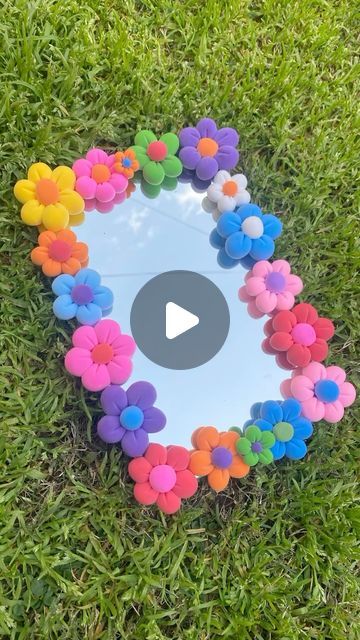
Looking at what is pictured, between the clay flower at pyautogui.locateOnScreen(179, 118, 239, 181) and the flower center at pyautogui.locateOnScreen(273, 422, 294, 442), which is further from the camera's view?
the clay flower at pyautogui.locateOnScreen(179, 118, 239, 181)

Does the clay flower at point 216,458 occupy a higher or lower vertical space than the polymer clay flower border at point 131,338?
lower

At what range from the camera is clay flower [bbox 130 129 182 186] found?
1441 millimetres

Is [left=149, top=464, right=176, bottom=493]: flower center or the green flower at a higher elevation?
the green flower

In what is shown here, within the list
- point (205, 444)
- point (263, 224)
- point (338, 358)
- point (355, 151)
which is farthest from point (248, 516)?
point (355, 151)

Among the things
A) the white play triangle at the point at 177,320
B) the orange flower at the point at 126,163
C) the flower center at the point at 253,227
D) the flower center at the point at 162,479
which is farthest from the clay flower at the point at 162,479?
the orange flower at the point at 126,163

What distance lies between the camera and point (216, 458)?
4.11ft

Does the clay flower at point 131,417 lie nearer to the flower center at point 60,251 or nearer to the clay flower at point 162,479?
the clay flower at point 162,479

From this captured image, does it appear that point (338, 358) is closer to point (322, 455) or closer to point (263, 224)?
point (322, 455)

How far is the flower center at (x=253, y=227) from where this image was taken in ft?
4.61

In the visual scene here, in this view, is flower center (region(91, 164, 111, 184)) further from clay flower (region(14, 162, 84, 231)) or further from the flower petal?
the flower petal

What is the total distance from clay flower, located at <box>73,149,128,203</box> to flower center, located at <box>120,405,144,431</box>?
19.1 inches

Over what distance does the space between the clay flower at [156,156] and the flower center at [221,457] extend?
626mm

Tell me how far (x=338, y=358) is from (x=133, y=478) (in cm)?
55

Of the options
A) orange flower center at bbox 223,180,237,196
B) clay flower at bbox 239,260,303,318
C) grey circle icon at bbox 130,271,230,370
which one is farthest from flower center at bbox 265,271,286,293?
orange flower center at bbox 223,180,237,196
